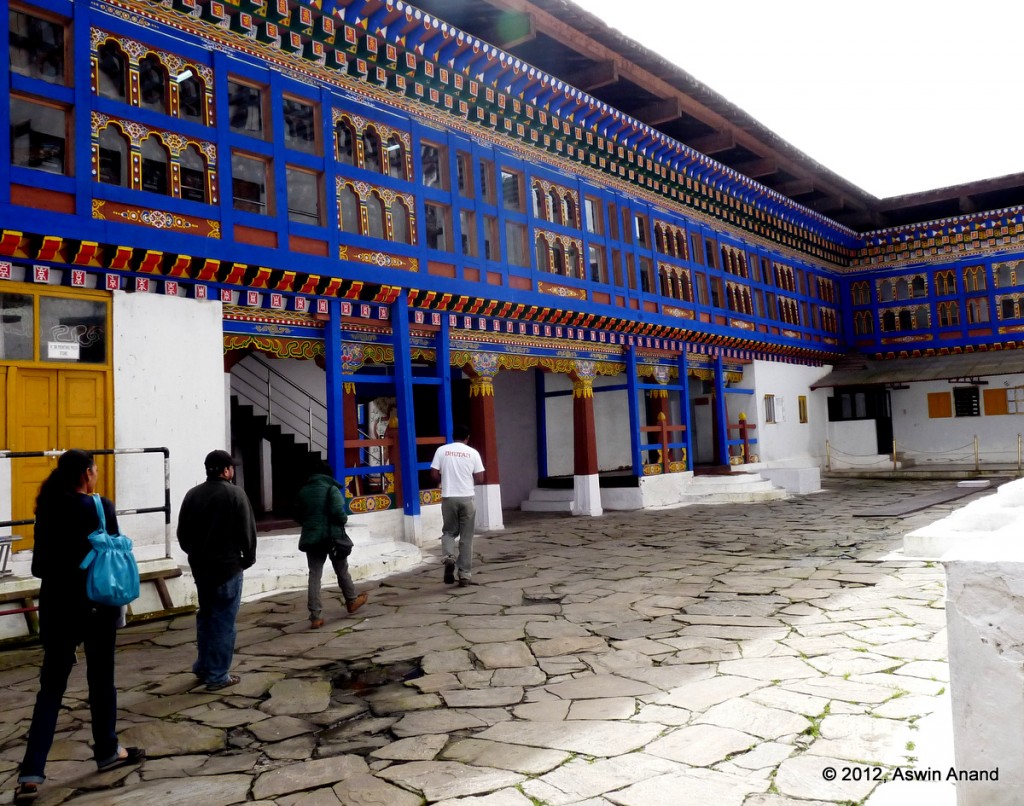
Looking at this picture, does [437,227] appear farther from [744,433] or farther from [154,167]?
[744,433]

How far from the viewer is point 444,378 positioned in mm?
10383

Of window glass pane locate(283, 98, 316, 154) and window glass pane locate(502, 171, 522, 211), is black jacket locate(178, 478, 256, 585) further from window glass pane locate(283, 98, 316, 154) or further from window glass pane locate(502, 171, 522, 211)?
window glass pane locate(502, 171, 522, 211)

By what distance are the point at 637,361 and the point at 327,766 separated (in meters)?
12.3

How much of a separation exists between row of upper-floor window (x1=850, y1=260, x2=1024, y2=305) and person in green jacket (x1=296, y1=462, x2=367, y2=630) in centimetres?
2024

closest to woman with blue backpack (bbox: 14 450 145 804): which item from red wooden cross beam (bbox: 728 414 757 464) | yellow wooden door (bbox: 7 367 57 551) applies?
yellow wooden door (bbox: 7 367 57 551)

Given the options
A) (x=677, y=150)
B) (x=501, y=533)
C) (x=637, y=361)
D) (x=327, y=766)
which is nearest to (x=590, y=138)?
(x=677, y=150)

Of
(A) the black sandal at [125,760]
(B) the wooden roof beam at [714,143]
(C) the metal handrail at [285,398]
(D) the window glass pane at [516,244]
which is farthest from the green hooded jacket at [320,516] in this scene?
(B) the wooden roof beam at [714,143]

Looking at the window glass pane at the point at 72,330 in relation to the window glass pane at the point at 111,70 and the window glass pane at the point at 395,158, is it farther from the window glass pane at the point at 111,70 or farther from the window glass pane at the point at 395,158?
the window glass pane at the point at 395,158

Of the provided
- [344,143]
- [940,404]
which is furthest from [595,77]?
[940,404]

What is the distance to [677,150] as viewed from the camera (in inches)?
574

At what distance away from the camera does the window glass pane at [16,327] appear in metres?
6.59

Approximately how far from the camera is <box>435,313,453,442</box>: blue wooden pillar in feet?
33.6

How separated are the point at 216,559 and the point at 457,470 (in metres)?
3.07

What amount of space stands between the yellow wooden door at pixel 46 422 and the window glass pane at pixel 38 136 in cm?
193
